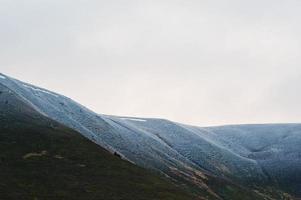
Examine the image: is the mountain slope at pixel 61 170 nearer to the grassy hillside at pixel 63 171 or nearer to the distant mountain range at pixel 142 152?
the grassy hillside at pixel 63 171

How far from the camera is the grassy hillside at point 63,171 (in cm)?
7832

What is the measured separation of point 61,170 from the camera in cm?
8975

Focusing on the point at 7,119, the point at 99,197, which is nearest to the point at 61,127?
the point at 7,119

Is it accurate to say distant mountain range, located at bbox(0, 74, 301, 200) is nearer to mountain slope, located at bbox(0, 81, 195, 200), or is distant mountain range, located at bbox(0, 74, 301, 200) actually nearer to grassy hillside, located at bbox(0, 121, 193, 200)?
mountain slope, located at bbox(0, 81, 195, 200)

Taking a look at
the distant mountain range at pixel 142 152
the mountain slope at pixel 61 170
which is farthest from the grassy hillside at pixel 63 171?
the distant mountain range at pixel 142 152

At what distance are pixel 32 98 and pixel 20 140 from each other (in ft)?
209

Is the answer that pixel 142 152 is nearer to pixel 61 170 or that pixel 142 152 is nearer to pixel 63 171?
pixel 61 170

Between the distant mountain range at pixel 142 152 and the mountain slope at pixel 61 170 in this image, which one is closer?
the mountain slope at pixel 61 170

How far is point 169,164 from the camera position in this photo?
15300cm

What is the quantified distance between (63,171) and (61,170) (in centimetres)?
55

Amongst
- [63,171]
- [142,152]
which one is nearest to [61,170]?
[63,171]

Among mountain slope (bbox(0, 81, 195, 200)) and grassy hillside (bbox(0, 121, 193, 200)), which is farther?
mountain slope (bbox(0, 81, 195, 200))

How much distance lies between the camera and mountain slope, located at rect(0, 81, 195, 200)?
258 ft

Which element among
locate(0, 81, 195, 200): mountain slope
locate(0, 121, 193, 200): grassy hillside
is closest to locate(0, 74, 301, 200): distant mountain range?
locate(0, 81, 195, 200): mountain slope
